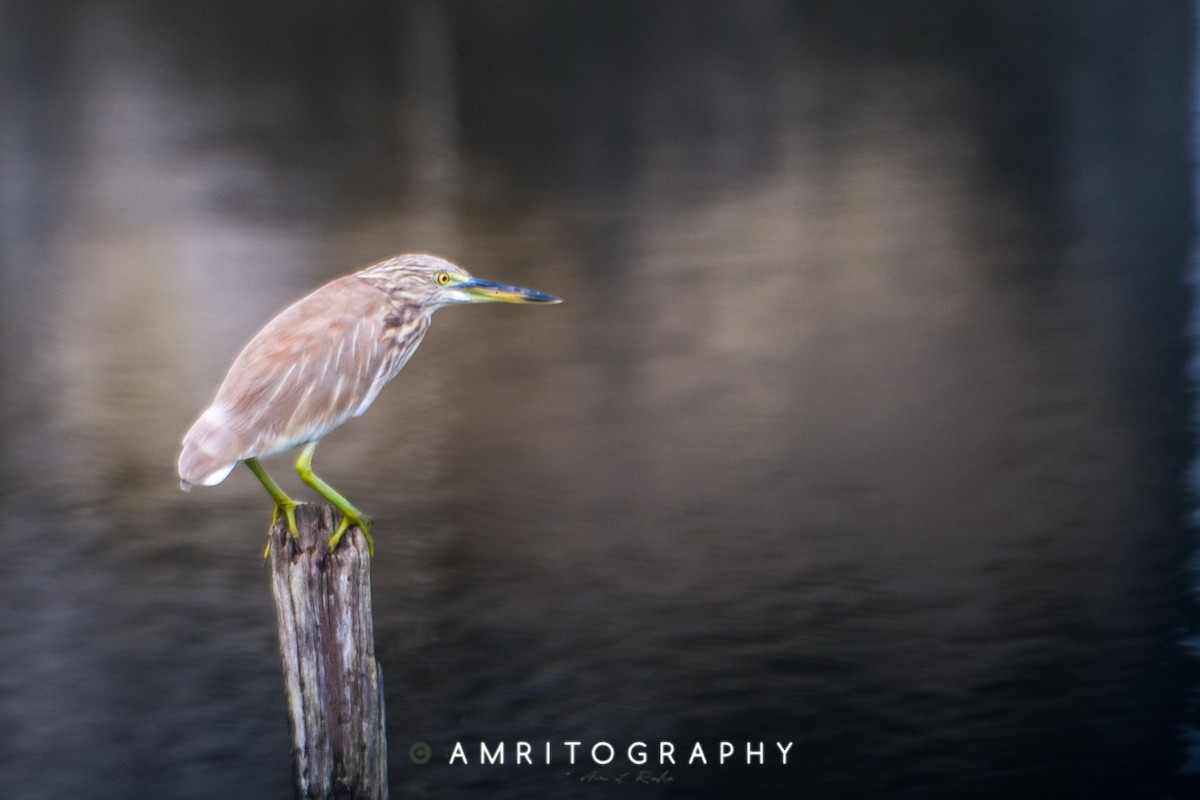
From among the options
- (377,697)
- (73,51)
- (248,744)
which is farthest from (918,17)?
(377,697)

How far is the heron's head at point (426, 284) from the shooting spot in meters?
3.33

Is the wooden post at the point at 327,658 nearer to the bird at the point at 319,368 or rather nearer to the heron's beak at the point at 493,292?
the bird at the point at 319,368

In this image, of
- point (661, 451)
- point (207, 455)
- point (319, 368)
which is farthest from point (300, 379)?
point (661, 451)

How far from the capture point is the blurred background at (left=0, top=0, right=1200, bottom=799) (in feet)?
19.1

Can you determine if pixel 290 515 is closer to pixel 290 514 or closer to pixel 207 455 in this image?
pixel 290 514

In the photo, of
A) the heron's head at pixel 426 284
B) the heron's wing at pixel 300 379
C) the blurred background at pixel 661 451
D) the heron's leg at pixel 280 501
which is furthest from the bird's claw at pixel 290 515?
the blurred background at pixel 661 451

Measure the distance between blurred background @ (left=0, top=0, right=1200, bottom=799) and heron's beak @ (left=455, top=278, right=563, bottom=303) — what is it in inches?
105

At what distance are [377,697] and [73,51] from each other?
87.3 feet

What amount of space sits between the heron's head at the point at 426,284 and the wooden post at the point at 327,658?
58cm

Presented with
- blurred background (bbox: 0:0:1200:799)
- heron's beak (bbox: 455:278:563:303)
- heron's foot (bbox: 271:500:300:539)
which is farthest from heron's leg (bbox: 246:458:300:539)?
blurred background (bbox: 0:0:1200:799)

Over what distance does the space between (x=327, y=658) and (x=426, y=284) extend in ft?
2.93

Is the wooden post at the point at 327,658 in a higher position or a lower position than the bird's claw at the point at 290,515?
lower

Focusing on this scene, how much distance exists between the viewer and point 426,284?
3354mm

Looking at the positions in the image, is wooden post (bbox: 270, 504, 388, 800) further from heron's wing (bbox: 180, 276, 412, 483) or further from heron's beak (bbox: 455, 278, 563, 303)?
heron's beak (bbox: 455, 278, 563, 303)
